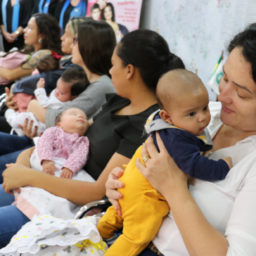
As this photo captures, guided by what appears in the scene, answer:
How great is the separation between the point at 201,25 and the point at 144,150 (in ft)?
5.53

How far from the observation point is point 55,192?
1.55 metres

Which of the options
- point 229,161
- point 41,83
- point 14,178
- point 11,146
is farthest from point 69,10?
point 229,161

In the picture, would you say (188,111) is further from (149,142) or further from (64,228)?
(64,228)

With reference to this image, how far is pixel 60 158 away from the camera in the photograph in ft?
5.89

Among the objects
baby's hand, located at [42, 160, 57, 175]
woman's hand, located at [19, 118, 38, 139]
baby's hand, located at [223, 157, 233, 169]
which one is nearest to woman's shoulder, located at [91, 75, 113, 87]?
woman's hand, located at [19, 118, 38, 139]

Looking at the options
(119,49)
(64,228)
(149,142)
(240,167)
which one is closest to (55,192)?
(64,228)

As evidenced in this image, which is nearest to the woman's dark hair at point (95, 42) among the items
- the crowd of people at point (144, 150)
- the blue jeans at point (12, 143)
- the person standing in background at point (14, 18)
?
the crowd of people at point (144, 150)

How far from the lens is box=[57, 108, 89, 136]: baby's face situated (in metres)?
1.85

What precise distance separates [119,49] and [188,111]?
2.20 ft

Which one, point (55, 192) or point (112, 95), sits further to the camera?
point (112, 95)

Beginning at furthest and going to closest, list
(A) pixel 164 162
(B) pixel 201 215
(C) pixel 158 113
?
(C) pixel 158 113, (A) pixel 164 162, (B) pixel 201 215

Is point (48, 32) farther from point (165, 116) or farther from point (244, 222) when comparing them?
point (244, 222)

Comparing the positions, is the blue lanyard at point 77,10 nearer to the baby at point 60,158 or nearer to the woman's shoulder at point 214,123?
the baby at point 60,158

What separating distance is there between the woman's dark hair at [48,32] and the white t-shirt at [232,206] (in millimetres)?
2703
